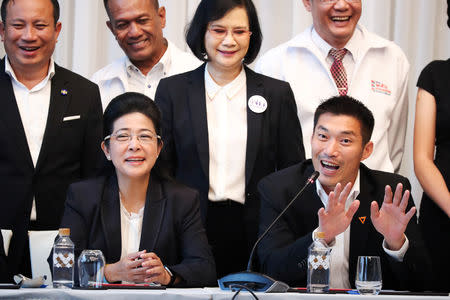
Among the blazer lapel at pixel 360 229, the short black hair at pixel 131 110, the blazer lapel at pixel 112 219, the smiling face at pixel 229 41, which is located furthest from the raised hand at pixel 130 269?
the smiling face at pixel 229 41

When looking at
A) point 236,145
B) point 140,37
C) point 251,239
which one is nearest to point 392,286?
point 251,239

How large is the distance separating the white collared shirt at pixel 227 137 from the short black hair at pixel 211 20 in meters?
0.14

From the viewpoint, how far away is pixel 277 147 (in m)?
3.38

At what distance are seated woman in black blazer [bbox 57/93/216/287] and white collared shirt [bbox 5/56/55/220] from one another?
Result: 415 mm

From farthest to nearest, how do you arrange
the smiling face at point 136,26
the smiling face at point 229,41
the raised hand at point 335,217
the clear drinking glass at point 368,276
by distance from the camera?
the smiling face at point 136,26
the smiling face at point 229,41
the raised hand at point 335,217
the clear drinking glass at point 368,276

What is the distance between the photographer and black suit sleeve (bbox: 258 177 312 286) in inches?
107

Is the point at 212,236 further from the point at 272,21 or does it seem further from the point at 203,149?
the point at 272,21

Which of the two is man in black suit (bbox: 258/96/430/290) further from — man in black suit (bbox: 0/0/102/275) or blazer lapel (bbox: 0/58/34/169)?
blazer lapel (bbox: 0/58/34/169)

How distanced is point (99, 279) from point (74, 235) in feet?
1.46

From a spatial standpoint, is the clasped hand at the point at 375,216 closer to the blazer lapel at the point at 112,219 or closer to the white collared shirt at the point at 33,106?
the blazer lapel at the point at 112,219

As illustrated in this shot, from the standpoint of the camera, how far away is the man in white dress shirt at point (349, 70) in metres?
3.59

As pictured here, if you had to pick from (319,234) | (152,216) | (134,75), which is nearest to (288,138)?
(152,216)

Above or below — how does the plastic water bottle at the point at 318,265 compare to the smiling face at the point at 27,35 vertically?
below

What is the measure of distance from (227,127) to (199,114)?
0.43ft
